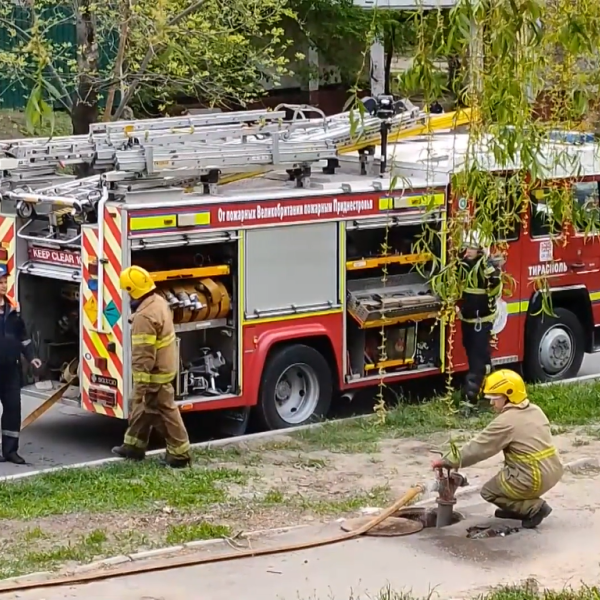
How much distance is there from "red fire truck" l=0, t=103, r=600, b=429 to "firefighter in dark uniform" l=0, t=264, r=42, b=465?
1.92 ft

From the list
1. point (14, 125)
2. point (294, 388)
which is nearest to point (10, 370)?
point (294, 388)

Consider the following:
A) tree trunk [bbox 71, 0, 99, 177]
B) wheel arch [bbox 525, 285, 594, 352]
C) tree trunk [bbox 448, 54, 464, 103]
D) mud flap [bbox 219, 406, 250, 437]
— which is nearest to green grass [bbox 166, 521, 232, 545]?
mud flap [bbox 219, 406, 250, 437]

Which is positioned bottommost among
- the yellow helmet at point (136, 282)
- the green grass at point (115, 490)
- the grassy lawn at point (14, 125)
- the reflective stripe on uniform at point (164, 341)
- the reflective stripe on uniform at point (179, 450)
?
the green grass at point (115, 490)

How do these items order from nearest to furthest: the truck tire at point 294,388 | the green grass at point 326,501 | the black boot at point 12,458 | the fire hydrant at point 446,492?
the fire hydrant at point 446,492 → the green grass at point 326,501 → the black boot at point 12,458 → the truck tire at point 294,388

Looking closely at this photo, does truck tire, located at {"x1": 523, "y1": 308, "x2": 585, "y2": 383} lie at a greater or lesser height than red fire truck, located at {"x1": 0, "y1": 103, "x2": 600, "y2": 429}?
lesser

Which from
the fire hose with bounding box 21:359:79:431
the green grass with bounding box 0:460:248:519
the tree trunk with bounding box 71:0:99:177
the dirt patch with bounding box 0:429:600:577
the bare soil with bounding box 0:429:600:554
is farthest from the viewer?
the tree trunk with bounding box 71:0:99:177

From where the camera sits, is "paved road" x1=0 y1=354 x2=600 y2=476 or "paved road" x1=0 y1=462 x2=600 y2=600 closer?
"paved road" x1=0 y1=462 x2=600 y2=600

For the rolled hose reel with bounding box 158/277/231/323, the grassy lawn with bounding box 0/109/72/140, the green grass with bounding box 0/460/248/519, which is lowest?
the green grass with bounding box 0/460/248/519

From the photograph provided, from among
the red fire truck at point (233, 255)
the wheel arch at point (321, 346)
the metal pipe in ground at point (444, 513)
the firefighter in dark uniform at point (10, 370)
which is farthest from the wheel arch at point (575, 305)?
the firefighter in dark uniform at point (10, 370)

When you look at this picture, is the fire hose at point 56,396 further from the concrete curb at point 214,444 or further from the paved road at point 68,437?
the concrete curb at point 214,444

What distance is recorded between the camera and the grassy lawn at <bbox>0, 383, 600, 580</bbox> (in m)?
8.54

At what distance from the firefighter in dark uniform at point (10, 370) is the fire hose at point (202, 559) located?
295 cm

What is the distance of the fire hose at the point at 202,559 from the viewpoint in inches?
300

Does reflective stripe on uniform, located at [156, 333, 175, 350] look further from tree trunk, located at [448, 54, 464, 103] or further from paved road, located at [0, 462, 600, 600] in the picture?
tree trunk, located at [448, 54, 464, 103]
